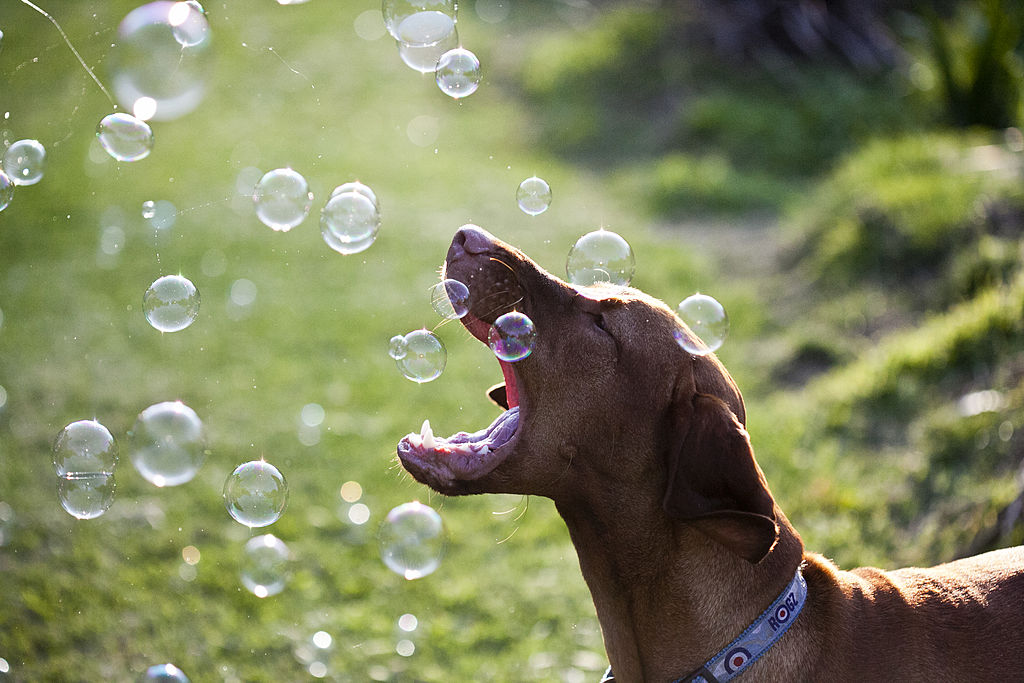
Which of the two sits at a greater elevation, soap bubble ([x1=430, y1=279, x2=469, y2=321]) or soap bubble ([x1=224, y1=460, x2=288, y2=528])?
soap bubble ([x1=430, y1=279, x2=469, y2=321])

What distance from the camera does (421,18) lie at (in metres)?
3.58

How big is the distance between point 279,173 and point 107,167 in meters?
8.56

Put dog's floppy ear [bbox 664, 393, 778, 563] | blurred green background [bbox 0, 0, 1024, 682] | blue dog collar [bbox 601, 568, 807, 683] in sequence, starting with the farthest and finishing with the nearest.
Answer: blurred green background [bbox 0, 0, 1024, 682] → blue dog collar [bbox 601, 568, 807, 683] → dog's floppy ear [bbox 664, 393, 778, 563]

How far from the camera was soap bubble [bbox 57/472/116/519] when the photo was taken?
331 centimetres

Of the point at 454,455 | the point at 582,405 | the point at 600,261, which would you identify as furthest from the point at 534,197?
the point at 454,455

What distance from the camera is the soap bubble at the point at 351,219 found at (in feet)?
11.6

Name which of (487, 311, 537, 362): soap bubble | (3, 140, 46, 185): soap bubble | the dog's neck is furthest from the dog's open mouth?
(3, 140, 46, 185): soap bubble

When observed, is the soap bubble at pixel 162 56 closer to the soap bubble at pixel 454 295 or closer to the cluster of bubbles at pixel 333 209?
the cluster of bubbles at pixel 333 209

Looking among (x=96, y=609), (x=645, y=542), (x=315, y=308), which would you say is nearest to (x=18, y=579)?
(x=96, y=609)

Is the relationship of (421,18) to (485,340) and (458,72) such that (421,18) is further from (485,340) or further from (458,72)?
(485,340)

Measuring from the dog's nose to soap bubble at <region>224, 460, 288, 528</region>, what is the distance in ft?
3.64

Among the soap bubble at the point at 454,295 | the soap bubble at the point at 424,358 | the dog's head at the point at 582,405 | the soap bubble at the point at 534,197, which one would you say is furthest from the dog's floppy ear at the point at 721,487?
the soap bubble at the point at 534,197

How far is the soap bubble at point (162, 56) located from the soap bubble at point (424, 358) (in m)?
1.22

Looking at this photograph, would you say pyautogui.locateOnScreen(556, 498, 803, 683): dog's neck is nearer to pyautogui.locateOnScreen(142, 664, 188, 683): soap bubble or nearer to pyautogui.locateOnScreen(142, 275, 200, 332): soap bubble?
pyautogui.locateOnScreen(142, 664, 188, 683): soap bubble
